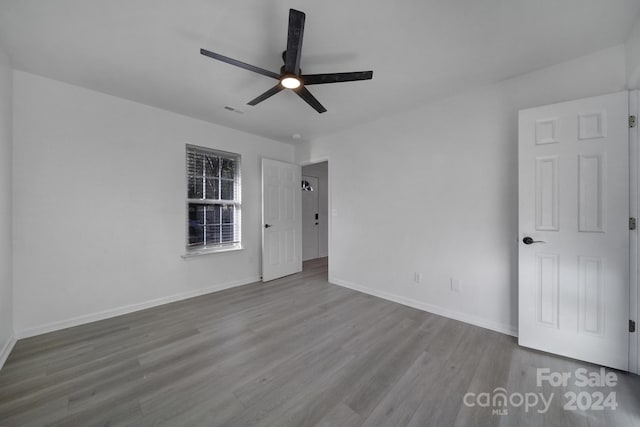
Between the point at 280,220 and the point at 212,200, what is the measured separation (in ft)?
3.86

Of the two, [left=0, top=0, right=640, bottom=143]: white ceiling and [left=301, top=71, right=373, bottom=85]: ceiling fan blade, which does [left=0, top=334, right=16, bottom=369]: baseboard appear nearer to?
[left=0, top=0, right=640, bottom=143]: white ceiling

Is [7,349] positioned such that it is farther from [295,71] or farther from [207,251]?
[295,71]

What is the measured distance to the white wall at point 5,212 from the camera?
191 cm

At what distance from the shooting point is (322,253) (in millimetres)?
6387

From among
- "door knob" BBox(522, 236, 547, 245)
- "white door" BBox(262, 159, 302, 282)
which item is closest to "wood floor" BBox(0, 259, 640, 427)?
"door knob" BBox(522, 236, 547, 245)

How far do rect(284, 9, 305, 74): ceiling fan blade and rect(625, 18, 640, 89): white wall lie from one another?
233 centimetres

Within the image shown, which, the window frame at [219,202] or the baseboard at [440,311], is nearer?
the baseboard at [440,311]

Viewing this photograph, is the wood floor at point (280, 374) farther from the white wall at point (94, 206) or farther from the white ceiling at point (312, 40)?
the white ceiling at point (312, 40)

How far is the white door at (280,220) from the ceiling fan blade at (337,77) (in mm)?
2237

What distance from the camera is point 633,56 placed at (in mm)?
1699

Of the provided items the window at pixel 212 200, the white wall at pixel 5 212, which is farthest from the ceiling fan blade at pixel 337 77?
the white wall at pixel 5 212

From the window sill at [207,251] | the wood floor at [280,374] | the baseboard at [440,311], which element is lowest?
the wood floor at [280,374]

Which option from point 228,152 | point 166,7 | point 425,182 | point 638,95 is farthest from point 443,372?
point 228,152

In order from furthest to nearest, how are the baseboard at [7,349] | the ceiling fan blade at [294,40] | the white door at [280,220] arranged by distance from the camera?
the white door at [280,220]
the baseboard at [7,349]
the ceiling fan blade at [294,40]
